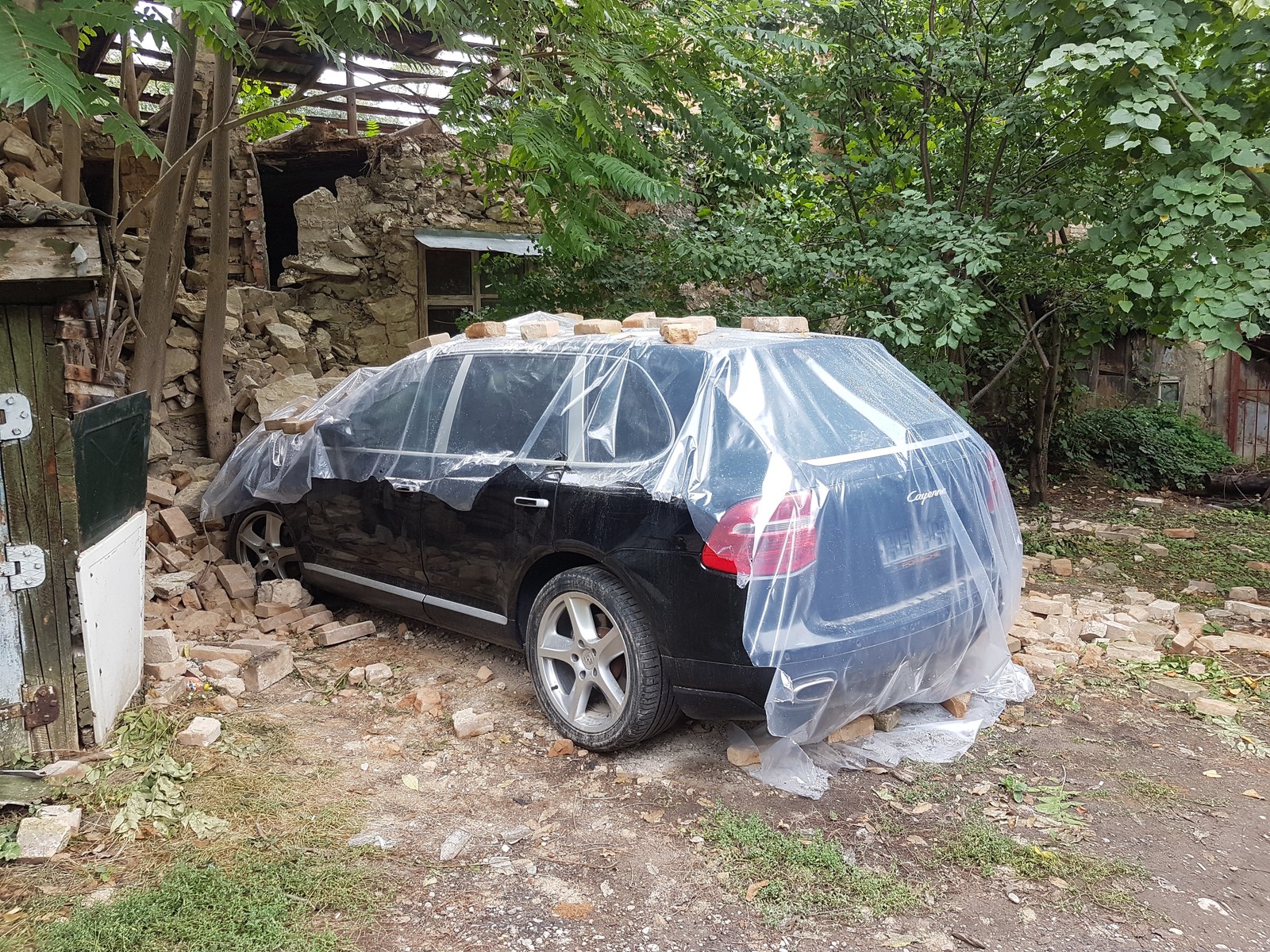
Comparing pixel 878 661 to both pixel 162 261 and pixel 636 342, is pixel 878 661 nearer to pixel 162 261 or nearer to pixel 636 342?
pixel 636 342

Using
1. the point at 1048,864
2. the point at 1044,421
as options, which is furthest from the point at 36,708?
the point at 1044,421

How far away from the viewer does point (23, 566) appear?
3.65 metres

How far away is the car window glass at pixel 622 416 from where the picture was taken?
3.97m

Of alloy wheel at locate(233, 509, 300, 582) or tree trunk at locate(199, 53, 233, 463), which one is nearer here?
alloy wheel at locate(233, 509, 300, 582)

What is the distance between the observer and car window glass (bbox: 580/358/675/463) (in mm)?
3969

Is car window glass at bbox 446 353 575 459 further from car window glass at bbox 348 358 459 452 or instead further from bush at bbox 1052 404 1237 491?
bush at bbox 1052 404 1237 491

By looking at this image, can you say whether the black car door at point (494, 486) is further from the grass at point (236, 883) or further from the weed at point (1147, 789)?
the weed at point (1147, 789)

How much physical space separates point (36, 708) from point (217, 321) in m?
4.75

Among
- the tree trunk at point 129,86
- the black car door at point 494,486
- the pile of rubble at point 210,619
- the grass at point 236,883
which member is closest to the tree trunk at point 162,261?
the pile of rubble at point 210,619

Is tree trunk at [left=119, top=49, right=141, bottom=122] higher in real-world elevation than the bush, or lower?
higher

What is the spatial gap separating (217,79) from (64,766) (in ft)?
16.5

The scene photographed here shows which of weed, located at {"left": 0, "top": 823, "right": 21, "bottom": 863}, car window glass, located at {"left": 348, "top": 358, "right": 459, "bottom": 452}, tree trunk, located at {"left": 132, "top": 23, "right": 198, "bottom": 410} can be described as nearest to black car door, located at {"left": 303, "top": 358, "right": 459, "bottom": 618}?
car window glass, located at {"left": 348, "top": 358, "right": 459, "bottom": 452}

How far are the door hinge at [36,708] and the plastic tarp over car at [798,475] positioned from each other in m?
1.86

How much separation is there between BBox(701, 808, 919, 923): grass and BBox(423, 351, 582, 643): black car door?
4.89 ft
